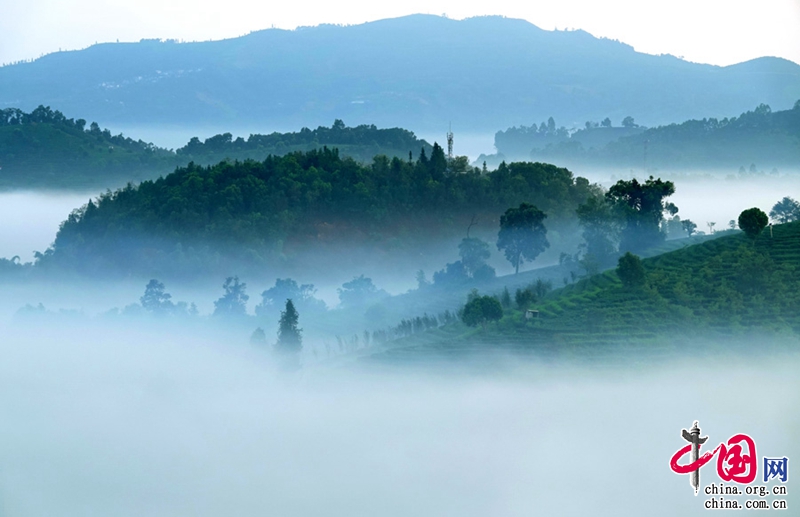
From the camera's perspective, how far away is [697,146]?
87000mm

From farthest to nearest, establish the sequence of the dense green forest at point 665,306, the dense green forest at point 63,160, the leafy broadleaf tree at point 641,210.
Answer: the dense green forest at point 63,160, the leafy broadleaf tree at point 641,210, the dense green forest at point 665,306

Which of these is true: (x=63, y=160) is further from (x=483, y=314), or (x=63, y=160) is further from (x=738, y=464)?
(x=738, y=464)

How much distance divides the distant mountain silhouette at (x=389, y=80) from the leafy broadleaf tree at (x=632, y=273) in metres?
105

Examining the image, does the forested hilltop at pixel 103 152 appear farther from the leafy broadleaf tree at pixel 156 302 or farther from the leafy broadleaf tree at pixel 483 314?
the leafy broadleaf tree at pixel 483 314

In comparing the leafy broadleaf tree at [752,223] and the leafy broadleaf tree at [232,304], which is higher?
the leafy broadleaf tree at [752,223]

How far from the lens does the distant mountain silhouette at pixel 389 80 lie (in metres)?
145

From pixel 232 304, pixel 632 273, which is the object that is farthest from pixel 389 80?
pixel 632 273

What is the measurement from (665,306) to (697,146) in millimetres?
67892

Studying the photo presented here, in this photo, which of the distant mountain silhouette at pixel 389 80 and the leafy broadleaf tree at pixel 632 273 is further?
the distant mountain silhouette at pixel 389 80

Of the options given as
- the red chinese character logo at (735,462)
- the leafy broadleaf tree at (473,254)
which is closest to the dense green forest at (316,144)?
the leafy broadleaf tree at (473,254)

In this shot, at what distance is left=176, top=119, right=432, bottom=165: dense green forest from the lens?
64.5m

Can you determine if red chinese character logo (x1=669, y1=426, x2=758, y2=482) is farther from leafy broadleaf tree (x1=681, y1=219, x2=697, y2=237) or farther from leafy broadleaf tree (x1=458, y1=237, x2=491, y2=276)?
leafy broadleaf tree (x1=458, y1=237, x2=491, y2=276)

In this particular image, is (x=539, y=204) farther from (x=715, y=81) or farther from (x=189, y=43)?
(x=189, y=43)

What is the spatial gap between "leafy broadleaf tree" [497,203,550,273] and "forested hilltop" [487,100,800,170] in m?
38.4
